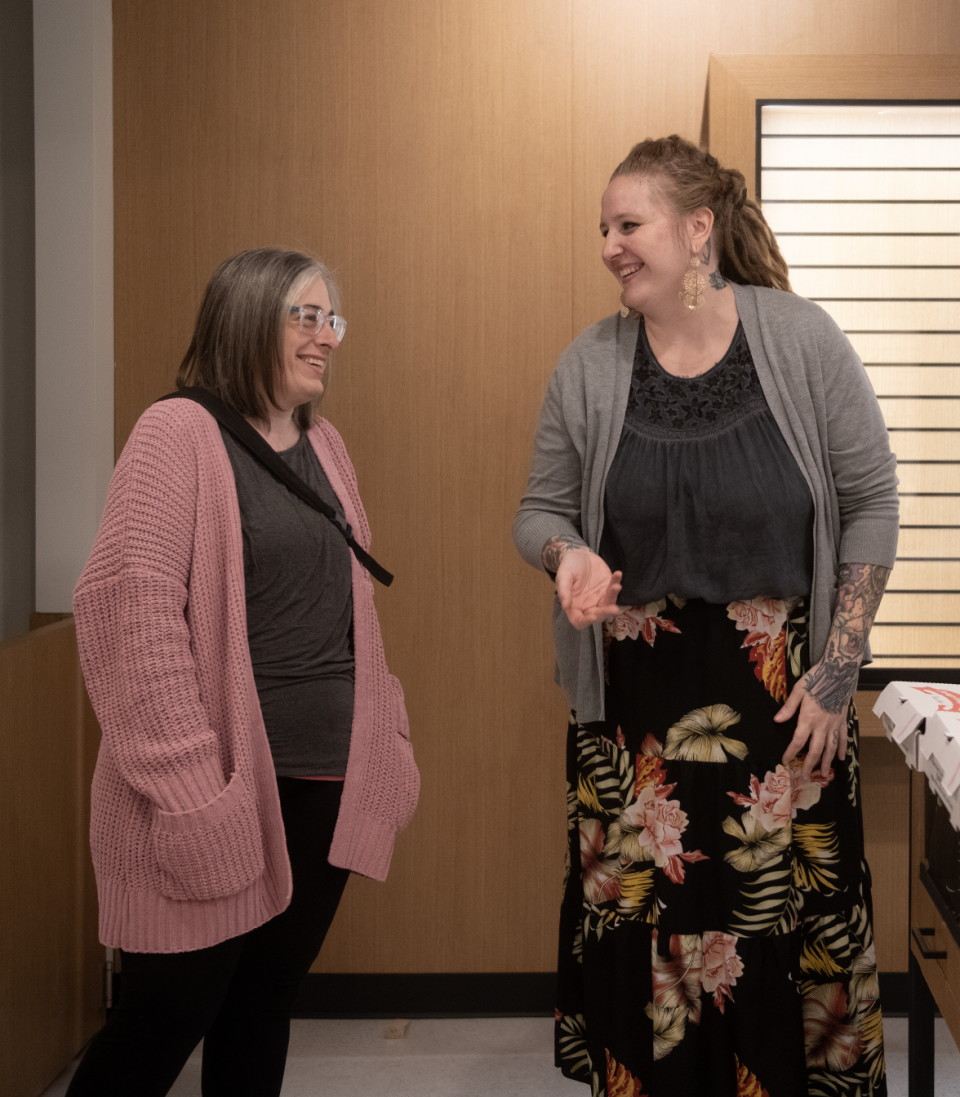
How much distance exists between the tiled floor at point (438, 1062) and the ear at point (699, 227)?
76.1 inches

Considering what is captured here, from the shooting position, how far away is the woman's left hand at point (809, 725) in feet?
5.63

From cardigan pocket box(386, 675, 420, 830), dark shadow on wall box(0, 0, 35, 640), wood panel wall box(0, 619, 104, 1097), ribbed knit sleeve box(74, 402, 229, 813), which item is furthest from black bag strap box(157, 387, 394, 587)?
dark shadow on wall box(0, 0, 35, 640)

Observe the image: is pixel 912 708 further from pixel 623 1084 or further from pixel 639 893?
pixel 623 1084

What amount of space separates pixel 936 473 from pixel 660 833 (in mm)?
1334

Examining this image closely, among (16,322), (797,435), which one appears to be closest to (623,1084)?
(797,435)

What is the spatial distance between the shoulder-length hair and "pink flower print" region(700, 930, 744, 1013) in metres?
1.21

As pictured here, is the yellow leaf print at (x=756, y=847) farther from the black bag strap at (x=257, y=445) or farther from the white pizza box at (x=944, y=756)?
the black bag strap at (x=257, y=445)

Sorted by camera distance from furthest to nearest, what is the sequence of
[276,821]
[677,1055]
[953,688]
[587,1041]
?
[587,1041] → [677,1055] → [276,821] → [953,688]

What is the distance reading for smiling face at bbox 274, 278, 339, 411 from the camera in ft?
5.27

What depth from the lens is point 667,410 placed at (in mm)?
1778

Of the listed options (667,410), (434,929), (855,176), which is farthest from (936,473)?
(434,929)

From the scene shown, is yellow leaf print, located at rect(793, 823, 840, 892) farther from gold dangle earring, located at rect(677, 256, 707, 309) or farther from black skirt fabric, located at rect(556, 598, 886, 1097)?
gold dangle earring, located at rect(677, 256, 707, 309)

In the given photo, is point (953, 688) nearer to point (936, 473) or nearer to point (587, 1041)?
point (587, 1041)

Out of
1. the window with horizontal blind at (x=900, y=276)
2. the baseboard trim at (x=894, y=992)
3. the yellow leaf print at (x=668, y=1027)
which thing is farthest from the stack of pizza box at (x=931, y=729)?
the baseboard trim at (x=894, y=992)
